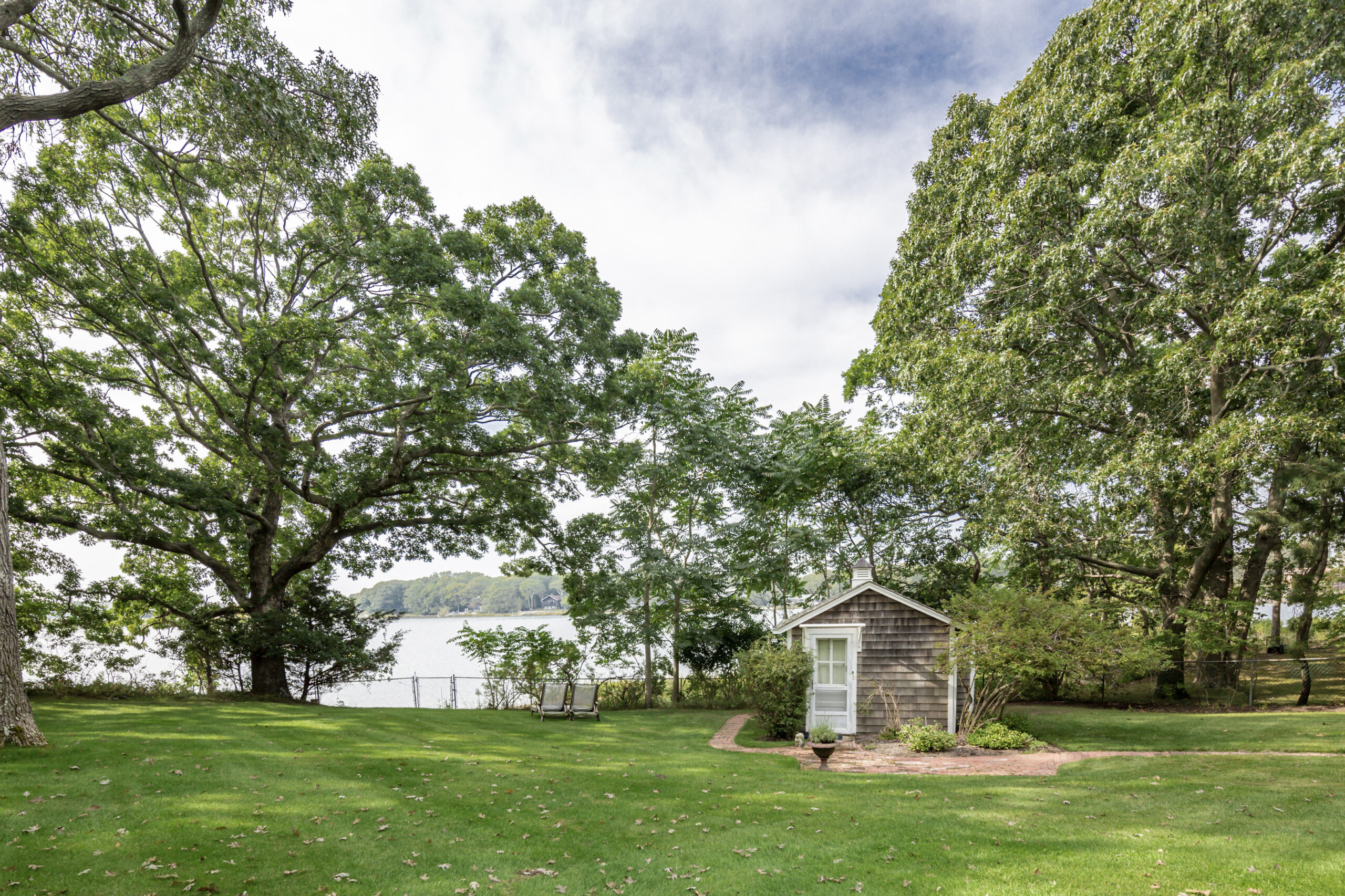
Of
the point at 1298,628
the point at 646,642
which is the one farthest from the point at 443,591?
the point at 1298,628

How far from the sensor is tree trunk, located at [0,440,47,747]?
7.48m

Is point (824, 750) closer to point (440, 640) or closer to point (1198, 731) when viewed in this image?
point (1198, 731)

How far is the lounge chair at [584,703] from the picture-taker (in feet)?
48.2

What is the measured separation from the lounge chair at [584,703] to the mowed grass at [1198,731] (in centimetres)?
965

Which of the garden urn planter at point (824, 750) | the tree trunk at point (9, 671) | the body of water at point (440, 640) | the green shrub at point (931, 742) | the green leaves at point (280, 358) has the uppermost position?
the green leaves at point (280, 358)

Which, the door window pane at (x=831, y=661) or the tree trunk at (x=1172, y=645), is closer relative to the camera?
the door window pane at (x=831, y=661)

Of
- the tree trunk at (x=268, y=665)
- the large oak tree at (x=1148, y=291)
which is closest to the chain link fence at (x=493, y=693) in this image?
the tree trunk at (x=268, y=665)

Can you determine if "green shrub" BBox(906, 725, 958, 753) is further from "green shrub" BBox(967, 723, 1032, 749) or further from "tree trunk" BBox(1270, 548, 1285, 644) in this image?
"tree trunk" BBox(1270, 548, 1285, 644)

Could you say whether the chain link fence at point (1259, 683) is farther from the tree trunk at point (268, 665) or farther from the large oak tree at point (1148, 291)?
the tree trunk at point (268, 665)

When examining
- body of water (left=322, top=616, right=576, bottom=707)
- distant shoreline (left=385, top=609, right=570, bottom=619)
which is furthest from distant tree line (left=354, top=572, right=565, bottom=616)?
body of water (left=322, top=616, right=576, bottom=707)

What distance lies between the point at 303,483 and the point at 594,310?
8590 millimetres

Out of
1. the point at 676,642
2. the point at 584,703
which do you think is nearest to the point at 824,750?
the point at 584,703

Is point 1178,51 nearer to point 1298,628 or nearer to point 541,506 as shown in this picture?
point 1298,628

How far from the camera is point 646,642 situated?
59.7 feet
